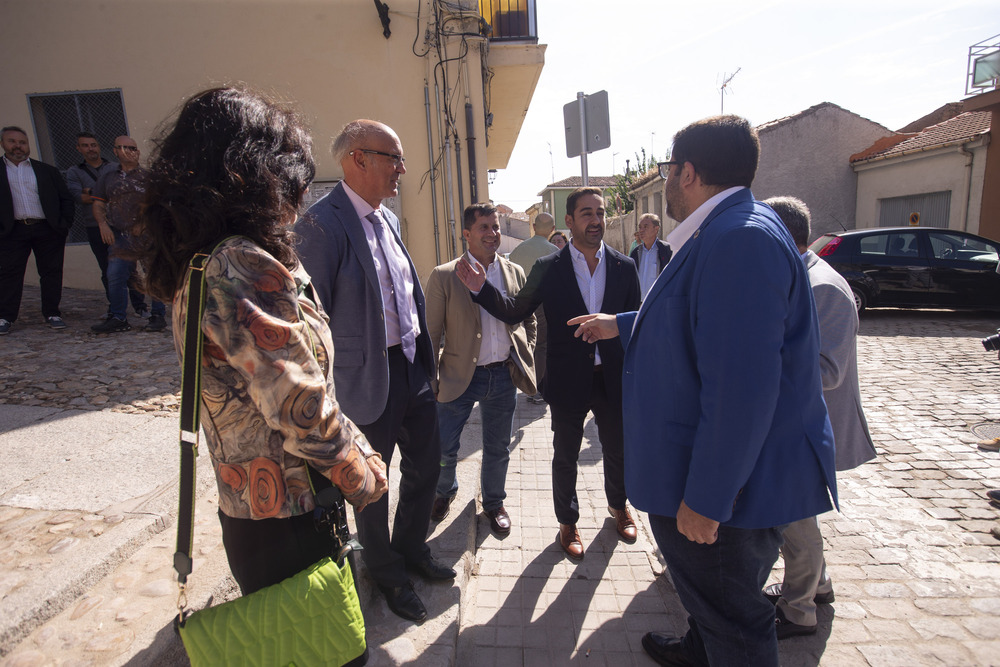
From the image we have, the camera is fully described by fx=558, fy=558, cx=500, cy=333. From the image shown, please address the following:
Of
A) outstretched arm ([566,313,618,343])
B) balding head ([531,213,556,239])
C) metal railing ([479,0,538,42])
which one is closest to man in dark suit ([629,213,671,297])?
balding head ([531,213,556,239])

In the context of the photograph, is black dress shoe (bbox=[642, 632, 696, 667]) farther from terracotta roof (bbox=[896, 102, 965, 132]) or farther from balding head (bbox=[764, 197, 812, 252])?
terracotta roof (bbox=[896, 102, 965, 132])

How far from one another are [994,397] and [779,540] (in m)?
6.06

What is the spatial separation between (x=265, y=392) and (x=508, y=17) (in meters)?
9.68

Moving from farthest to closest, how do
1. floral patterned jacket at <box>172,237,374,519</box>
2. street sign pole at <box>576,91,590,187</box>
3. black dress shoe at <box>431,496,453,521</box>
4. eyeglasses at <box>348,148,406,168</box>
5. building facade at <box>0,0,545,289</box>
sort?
building facade at <box>0,0,545,289</box> < street sign pole at <box>576,91,590,187</box> < black dress shoe at <box>431,496,453,521</box> < eyeglasses at <box>348,148,406,168</box> < floral patterned jacket at <box>172,237,374,519</box>

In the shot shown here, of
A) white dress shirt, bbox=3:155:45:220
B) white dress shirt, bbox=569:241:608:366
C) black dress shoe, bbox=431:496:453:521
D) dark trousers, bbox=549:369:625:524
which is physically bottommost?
black dress shoe, bbox=431:496:453:521

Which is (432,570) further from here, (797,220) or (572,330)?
(797,220)

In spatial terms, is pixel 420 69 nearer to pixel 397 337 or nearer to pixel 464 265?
pixel 464 265

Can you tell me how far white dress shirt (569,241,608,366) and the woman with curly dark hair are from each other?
6.82ft

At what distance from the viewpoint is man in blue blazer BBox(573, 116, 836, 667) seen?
1572 mm

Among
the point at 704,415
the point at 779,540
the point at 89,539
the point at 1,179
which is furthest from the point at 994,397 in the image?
the point at 1,179

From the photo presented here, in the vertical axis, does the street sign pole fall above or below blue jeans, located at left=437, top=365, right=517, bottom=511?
above

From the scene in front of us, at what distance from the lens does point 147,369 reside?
5.14 m

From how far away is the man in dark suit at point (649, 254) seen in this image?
613cm

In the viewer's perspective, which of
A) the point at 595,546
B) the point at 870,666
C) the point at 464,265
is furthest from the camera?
the point at 595,546
